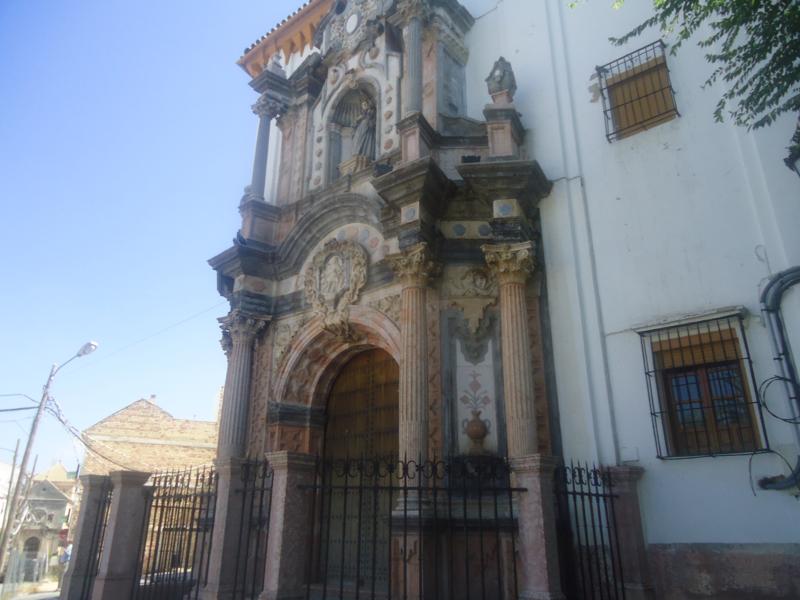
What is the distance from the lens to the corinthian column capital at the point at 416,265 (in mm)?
8367

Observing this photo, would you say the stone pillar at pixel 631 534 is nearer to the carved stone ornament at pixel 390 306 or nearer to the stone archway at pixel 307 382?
the carved stone ornament at pixel 390 306

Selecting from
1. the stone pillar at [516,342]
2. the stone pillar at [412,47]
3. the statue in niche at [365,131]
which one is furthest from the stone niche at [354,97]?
the stone pillar at [516,342]

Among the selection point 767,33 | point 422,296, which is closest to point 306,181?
point 422,296

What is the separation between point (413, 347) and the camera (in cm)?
810

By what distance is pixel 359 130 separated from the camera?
11727mm

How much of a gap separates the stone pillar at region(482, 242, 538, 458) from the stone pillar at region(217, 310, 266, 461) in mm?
4654

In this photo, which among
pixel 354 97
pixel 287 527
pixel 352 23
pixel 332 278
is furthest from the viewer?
pixel 352 23

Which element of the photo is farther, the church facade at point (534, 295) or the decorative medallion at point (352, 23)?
the decorative medallion at point (352, 23)

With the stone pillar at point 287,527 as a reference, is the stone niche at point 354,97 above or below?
above

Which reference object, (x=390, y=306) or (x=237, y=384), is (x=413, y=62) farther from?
(x=237, y=384)

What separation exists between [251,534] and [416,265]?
474cm

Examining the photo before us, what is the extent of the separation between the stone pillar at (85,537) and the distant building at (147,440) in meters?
18.5

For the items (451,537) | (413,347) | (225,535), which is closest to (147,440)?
(225,535)

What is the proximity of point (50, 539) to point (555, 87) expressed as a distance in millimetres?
34109
